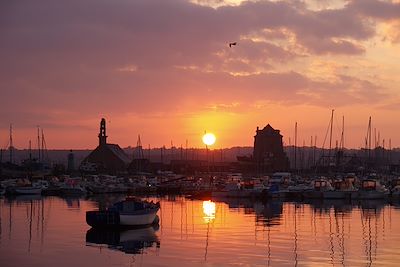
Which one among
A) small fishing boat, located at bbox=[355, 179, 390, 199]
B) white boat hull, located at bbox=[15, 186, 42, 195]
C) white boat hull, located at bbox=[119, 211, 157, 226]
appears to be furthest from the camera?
white boat hull, located at bbox=[15, 186, 42, 195]

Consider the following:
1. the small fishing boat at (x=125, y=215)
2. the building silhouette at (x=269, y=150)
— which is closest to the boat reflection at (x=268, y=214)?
the small fishing boat at (x=125, y=215)

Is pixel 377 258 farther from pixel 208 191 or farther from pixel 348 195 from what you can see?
pixel 208 191

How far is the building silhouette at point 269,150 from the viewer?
144 m

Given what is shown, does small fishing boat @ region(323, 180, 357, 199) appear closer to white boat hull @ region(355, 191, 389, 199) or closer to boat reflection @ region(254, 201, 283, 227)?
white boat hull @ region(355, 191, 389, 199)

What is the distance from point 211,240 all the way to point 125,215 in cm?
921

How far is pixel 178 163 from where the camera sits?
530 ft

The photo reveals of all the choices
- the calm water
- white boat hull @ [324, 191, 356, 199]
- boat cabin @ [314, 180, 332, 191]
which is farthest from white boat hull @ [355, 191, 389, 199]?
the calm water

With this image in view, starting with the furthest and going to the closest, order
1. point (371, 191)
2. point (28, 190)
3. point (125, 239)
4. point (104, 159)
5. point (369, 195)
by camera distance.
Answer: point (104, 159), point (28, 190), point (371, 191), point (369, 195), point (125, 239)

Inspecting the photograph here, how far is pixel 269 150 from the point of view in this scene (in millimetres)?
145375

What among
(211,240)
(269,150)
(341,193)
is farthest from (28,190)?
(269,150)

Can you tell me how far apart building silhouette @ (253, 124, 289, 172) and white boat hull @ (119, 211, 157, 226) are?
99048 mm

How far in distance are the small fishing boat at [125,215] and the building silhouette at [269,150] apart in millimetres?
99088

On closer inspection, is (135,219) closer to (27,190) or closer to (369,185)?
(369,185)

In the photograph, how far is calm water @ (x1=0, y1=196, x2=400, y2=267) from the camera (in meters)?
29.9
